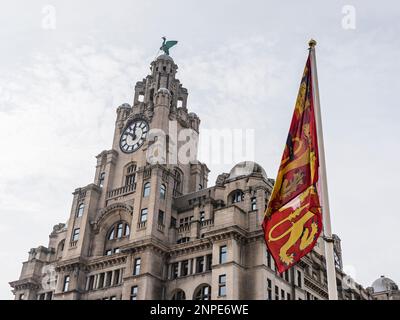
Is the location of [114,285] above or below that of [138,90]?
below

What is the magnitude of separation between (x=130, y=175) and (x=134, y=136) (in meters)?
6.84

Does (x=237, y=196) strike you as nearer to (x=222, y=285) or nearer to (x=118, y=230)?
(x=222, y=285)

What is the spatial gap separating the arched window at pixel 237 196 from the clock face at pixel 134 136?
1771cm

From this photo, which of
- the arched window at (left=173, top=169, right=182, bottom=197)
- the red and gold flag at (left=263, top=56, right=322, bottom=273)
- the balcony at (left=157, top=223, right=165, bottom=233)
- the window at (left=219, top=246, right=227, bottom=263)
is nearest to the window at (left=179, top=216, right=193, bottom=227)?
the balcony at (left=157, top=223, right=165, bottom=233)

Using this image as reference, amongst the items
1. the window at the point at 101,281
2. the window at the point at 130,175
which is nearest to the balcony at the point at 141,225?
the window at the point at 101,281

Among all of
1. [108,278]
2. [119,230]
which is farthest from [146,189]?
[108,278]

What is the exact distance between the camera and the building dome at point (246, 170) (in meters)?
71.6

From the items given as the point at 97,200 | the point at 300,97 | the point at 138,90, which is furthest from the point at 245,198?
the point at 300,97

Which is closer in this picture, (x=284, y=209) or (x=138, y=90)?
(x=284, y=209)

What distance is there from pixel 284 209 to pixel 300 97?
4836 mm

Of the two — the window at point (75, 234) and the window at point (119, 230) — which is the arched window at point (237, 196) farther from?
the window at point (75, 234)

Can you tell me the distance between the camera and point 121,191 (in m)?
77.4

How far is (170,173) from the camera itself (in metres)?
74.6
